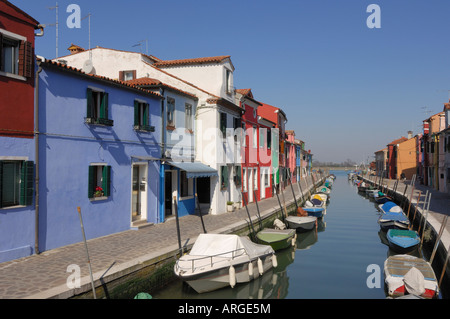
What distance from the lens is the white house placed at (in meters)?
21.0

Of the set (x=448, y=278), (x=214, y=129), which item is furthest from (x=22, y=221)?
(x=448, y=278)

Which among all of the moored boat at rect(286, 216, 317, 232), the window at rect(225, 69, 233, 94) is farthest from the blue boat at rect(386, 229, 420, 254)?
the window at rect(225, 69, 233, 94)

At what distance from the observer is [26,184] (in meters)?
11.0

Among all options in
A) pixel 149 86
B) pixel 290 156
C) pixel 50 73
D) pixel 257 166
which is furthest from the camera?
pixel 290 156

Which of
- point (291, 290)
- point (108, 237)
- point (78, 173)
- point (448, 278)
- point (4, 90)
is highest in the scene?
point (4, 90)

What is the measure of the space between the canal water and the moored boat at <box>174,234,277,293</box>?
17.9 inches

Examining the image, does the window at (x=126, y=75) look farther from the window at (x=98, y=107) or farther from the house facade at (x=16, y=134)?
the house facade at (x=16, y=134)

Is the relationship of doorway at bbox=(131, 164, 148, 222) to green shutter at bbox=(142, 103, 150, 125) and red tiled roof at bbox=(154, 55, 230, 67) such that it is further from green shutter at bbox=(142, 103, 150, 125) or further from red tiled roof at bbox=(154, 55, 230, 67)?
red tiled roof at bbox=(154, 55, 230, 67)

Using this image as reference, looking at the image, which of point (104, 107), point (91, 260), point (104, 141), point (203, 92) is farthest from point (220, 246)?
point (203, 92)

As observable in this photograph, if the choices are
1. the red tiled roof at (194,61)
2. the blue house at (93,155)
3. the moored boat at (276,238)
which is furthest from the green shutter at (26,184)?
the red tiled roof at (194,61)

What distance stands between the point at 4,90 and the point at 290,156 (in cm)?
4688

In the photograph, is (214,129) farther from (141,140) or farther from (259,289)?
(259,289)

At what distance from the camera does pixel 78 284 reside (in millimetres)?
8328

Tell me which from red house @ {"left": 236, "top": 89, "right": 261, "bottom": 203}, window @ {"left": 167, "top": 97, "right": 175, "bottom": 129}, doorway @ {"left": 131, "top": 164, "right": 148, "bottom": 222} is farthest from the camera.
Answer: red house @ {"left": 236, "top": 89, "right": 261, "bottom": 203}
